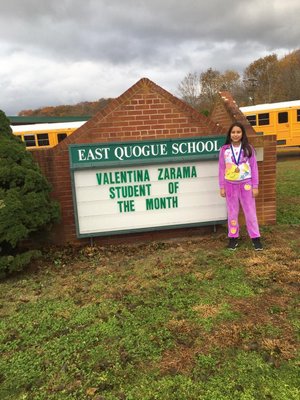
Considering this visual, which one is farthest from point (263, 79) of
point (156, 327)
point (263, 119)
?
point (156, 327)

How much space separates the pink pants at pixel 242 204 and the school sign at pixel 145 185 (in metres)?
0.65

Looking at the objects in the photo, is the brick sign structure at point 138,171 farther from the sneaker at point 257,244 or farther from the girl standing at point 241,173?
the sneaker at point 257,244

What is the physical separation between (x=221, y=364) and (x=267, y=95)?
203 ft

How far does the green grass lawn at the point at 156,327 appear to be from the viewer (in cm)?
239

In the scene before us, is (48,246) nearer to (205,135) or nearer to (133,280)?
(133,280)

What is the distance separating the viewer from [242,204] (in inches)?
189


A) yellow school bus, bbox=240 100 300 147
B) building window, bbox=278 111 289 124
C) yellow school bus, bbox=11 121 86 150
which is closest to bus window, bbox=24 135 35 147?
yellow school bus, bbox=11 121 86 150

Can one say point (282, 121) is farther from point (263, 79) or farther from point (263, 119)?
point (263, 79)

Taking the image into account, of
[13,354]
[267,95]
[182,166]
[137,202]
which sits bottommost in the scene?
[13,354]

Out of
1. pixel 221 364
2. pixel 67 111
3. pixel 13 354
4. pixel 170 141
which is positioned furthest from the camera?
pixel 67 111

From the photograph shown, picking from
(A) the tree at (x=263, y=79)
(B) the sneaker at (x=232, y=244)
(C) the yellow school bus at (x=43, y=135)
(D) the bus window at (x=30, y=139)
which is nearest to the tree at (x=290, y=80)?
(A) the tree at (x=263, y=79)

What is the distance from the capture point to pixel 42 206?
455cm

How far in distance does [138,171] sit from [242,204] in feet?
5.04

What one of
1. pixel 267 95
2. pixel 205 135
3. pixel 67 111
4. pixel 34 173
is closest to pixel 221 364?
pixel 34 173
